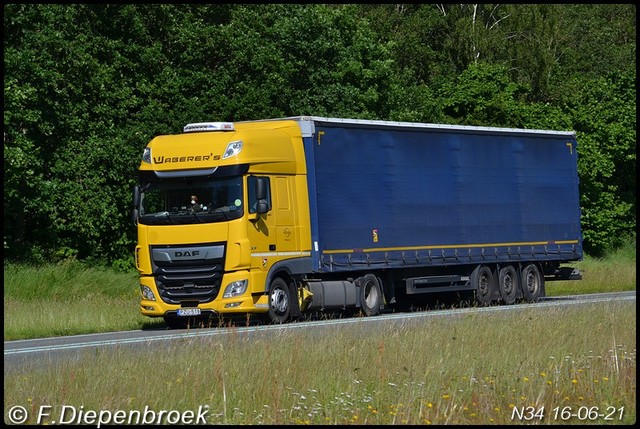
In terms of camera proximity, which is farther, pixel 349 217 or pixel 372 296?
pixel 372 296

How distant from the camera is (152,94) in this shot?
40.3 meters

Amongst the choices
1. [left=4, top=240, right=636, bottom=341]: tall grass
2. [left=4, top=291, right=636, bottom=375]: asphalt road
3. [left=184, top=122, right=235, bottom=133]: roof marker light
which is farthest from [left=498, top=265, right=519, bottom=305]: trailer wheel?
A: [left=184, top=122, right=235, bottom=133]: roof marker light

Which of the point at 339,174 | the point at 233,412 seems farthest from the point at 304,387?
the point at 339,174

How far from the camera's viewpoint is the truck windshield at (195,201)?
23391 mm

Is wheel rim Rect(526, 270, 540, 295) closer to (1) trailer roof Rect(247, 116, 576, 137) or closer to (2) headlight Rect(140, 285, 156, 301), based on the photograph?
(1) trailer roof Rect(247, 116, 576, 137)

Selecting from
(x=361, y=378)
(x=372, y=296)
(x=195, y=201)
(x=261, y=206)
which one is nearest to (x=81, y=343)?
(x=195, y=201)

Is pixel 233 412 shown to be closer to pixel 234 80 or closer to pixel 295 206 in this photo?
pixel 295 206

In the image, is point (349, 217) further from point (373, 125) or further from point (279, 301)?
point (279, 301)

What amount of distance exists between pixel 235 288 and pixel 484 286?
830 cm

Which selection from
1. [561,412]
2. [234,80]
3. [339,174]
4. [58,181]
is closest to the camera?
[561,412]

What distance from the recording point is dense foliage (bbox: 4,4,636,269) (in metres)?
36.1

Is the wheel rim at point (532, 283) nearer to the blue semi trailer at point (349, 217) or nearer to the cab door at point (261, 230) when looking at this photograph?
the blue semi trailer at point (349, 217)

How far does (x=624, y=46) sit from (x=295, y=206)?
171 ft

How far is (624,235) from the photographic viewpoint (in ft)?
196
